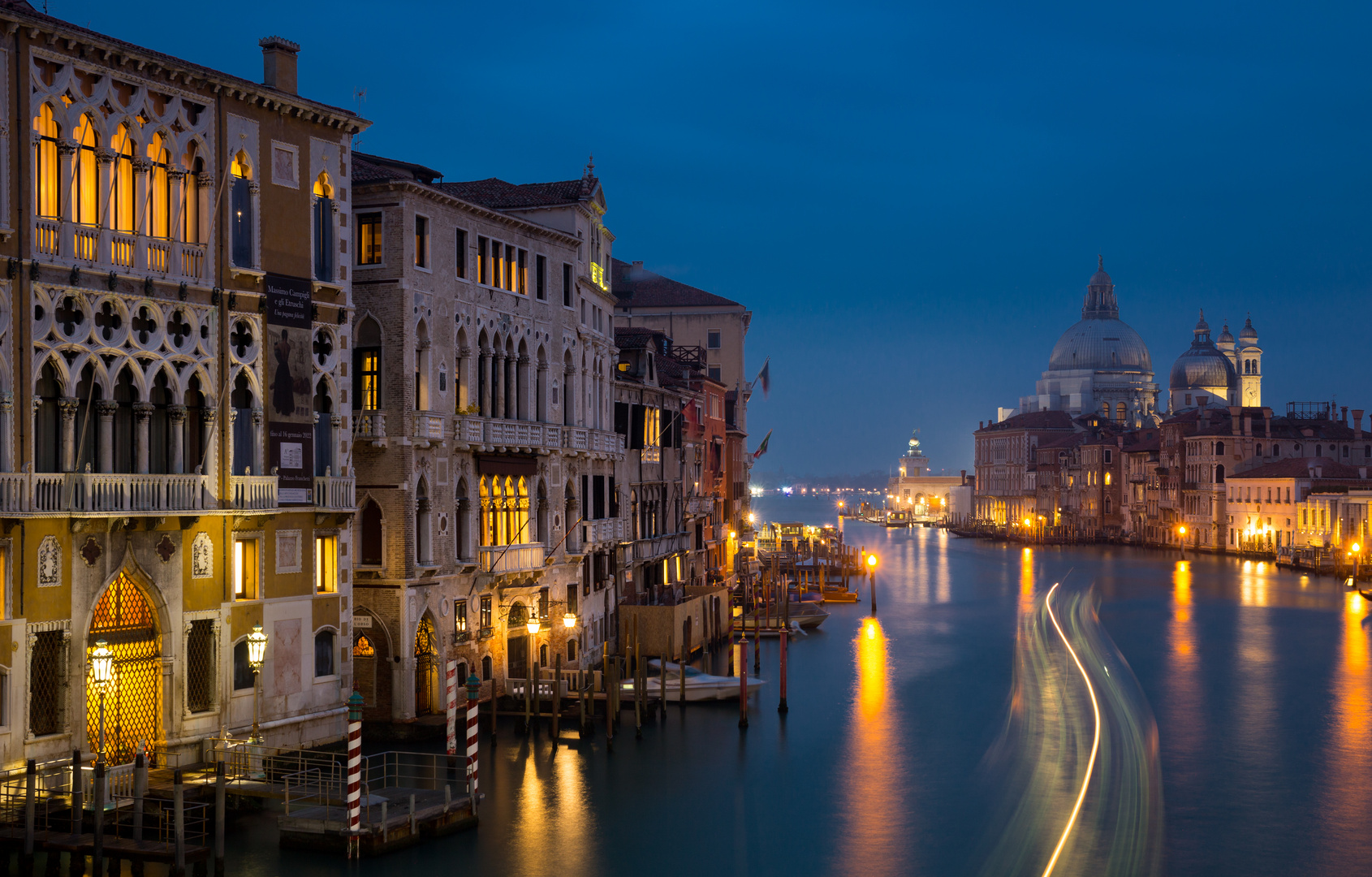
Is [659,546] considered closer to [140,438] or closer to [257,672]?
[257,672]

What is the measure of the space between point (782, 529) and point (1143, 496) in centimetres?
3638

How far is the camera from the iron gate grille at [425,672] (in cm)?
2780

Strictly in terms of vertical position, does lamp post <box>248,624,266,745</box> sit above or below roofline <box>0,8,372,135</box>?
below

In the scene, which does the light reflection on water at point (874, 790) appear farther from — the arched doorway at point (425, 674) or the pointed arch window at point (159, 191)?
the pointed arch window at point (159, 191)

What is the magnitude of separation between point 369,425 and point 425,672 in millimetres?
5105

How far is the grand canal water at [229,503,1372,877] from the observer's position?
2103 cm

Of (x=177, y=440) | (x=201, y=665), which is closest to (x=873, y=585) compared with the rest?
(x=201, y=665)

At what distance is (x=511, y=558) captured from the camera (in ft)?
99.3

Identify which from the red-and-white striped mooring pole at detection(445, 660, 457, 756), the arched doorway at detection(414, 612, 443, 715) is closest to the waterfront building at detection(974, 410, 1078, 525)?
the arched doorway at detection(414, 612, 443, 715)

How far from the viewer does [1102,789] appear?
25.3 metres

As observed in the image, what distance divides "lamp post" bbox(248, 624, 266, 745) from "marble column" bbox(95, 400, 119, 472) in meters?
3.39

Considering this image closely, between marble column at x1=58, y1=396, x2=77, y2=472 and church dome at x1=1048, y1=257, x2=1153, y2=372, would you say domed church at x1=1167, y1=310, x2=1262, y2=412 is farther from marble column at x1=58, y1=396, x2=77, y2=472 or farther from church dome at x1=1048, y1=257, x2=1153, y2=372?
marble column at x1=58, y1=396, x2=77, y2=472

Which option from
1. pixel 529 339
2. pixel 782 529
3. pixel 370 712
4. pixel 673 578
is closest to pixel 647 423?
pixel 673 578

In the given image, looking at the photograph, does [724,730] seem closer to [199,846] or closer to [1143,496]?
[199,846]
